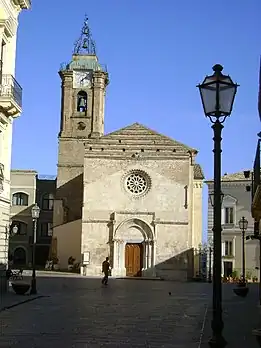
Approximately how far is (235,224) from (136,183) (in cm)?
1319

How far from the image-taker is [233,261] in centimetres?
6031

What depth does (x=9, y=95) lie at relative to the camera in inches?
891

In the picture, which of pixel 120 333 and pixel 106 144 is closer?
pixel 120 333

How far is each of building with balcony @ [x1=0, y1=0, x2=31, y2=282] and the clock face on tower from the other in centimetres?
4023

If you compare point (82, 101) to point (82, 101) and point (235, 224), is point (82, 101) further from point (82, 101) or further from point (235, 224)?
point (235, 224)

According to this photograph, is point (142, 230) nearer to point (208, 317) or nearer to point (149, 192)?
point (149, 192)

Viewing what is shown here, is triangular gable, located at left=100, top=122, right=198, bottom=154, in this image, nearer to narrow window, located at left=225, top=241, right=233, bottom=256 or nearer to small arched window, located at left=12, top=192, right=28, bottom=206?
narrow window, located at left=225, top=241, right=233, bottom=256

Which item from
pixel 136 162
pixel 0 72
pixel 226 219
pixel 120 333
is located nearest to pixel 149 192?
pixel 136 162

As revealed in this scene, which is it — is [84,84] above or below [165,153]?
above

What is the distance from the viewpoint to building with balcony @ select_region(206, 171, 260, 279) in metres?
59.9

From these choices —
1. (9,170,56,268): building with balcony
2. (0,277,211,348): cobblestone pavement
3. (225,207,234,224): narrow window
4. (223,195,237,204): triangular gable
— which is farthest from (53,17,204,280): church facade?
(0,277,211,348): cobblestone pavement

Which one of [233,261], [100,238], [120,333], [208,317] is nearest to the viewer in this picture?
[120,333]

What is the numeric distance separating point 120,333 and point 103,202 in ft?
131

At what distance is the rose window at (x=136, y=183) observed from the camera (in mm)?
53875
